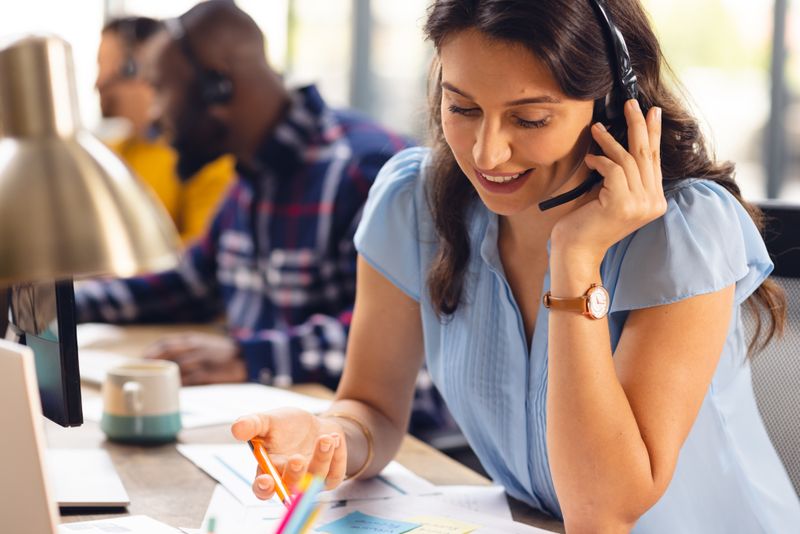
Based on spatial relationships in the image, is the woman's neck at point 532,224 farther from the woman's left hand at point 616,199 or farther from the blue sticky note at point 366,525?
the blue sticky note at point 366,525

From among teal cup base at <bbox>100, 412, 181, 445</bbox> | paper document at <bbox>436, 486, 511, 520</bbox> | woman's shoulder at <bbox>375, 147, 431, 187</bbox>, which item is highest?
woman's shoulder at <bbox>375, 147, 431, 187</bbox>

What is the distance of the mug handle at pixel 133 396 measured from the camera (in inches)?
58.1

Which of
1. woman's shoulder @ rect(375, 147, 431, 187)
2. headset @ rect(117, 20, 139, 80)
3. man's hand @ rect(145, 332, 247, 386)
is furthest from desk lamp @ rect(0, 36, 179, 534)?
headset @ rect(117, 20, 139, 80)

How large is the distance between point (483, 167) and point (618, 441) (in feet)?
1.10

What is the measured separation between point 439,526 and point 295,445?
0.20 m

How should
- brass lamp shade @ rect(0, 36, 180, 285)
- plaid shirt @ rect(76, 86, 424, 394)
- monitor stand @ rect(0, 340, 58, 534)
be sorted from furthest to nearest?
plaid shirt @ rect(76, 86, 424, 394), monitor stand @ rect(0, 340, 58, 534), brass lamp shade @ rect(0, 36, 180, 285)

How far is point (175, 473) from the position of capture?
1.36 m

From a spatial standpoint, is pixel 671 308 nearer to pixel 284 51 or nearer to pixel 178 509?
pixel 178 509

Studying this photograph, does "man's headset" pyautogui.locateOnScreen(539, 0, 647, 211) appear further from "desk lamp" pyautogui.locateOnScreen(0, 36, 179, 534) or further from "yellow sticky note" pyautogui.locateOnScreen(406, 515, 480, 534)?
"desk lamp" pyautogui.locateOnScreen(0, 36, 179, 534)

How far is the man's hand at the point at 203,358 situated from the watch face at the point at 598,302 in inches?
36.8

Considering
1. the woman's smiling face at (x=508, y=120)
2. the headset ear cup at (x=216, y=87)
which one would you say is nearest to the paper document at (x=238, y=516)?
the woman's smiling face at (x=508, y=120)

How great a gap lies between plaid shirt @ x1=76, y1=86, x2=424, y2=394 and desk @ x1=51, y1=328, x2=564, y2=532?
0.63 m

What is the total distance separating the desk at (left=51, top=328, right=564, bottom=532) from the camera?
48.1 inches

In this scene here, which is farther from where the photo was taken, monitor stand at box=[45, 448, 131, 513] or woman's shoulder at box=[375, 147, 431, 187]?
woman's shoulder at box=[375, 147, 431, 187]
